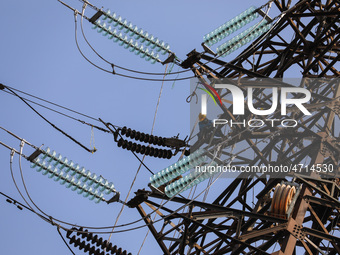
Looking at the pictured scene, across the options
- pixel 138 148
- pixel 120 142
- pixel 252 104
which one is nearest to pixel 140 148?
pixel 138 148

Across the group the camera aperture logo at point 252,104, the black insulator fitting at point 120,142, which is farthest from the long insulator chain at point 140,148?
the camera aperture logo at point 252,104

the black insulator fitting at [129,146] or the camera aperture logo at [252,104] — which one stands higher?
the camera aperture logo at [252,104]

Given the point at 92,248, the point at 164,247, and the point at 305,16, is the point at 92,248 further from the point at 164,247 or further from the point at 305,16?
the point at 305,16

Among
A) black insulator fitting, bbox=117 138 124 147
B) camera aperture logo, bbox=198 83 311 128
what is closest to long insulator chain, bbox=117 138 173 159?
black insulator fitting, bbox=117 138 124 147

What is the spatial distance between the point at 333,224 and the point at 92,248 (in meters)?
6.39

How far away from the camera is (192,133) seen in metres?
22.7


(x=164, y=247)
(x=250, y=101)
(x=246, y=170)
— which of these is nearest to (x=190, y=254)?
(x=164, y=247)

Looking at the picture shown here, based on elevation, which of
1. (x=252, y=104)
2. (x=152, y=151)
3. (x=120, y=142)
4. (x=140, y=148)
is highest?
(x=252, y=104)

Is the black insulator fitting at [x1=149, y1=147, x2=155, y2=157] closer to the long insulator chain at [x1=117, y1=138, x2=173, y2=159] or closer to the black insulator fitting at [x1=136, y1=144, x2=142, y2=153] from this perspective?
the long insulator chain at [x1=117, y1=138, x2=173, y2=159]

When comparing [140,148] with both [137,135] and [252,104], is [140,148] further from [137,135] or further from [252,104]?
[252,104]

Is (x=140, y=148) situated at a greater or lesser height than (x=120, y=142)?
greater

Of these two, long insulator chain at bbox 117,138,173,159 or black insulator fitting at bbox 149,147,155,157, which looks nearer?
long insulator chain at bbox 117,138,173,159

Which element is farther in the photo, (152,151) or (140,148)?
(152,151)

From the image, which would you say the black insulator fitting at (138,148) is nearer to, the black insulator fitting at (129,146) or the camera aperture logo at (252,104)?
the black insulator fitting at (129,146)
